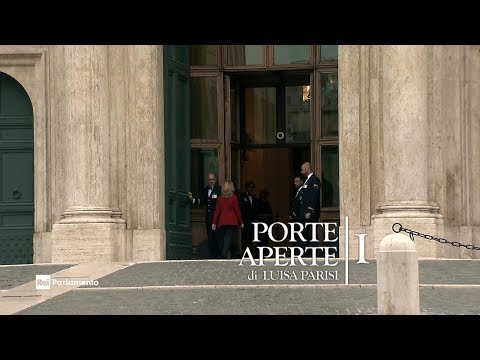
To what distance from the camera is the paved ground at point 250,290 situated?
47.9 ft

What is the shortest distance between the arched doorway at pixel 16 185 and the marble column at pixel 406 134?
20.8 ft

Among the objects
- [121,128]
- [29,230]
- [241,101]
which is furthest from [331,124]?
[29,230]

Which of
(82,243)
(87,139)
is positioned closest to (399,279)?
(82,243)

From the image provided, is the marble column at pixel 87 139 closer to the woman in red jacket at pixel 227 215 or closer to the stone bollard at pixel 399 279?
the woman in red jacket at pixel 227 215

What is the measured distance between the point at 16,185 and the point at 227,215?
3.93 meters

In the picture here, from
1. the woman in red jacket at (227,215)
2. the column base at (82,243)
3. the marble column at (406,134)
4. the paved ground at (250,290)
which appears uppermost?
the marble column at (406,134)

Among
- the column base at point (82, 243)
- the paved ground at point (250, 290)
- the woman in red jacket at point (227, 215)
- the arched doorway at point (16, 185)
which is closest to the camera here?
the paved ground at point (250, 290)

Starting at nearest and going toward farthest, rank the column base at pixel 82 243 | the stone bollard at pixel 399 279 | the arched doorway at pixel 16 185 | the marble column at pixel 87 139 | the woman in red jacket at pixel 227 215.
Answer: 1. the stone bollard at pixel 399 279
2. the column base at pixel 82 243
3. the marble column at pixel 87 139
4. the woman in red jacket at pixel 227 215
5. the arched doorway at pixel 16 185

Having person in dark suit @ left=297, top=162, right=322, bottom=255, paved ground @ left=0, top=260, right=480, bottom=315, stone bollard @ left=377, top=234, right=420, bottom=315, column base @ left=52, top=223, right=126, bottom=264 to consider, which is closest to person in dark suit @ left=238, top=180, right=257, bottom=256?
person in dark suit @ left=297, top=162, right=322, bottom=255

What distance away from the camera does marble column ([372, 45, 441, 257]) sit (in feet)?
71.7

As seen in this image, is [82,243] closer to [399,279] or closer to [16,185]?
[16,185]

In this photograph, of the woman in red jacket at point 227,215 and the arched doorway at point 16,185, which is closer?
the woman in red jacket at point 227,215

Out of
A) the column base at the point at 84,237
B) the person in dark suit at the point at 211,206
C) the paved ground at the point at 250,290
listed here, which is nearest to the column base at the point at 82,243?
the column base at the point at 84,237
